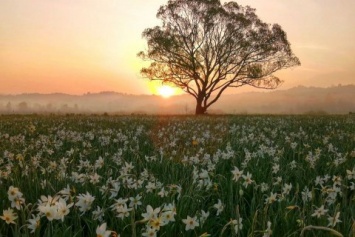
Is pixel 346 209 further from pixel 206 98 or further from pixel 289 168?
pixel 206 98

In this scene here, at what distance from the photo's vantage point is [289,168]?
6.38 meters

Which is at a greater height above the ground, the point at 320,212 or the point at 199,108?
the point at 199,108

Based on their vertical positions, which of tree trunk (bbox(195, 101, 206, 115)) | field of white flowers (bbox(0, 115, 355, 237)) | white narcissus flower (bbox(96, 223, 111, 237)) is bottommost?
field of white flowers (bbox(0, 115, 355, 237))

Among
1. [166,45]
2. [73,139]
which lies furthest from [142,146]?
[166,45]

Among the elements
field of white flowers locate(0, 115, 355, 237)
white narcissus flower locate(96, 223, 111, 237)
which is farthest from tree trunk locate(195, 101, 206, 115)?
white narcissus flower locate(96, 223, 111, 237)

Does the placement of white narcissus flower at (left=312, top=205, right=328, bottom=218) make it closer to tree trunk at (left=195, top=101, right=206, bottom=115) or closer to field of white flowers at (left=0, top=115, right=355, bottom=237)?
field of white flowers at (left=0, top=115, right=355, bottom=237)

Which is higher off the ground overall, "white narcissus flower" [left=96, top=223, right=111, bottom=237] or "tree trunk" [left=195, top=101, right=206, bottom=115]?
"tree trunk" [left=195, top=101, right=206, bottom=115]

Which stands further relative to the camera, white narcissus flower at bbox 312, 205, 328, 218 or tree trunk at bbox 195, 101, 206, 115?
tree trunk at bbox 195, 101, 206, 115

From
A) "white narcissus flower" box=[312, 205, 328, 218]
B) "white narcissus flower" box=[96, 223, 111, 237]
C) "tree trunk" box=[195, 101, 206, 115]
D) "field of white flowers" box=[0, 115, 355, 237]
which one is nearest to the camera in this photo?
"white narcissus flower" box=[96, 223, 111, 237]

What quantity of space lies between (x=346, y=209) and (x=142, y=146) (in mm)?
6052

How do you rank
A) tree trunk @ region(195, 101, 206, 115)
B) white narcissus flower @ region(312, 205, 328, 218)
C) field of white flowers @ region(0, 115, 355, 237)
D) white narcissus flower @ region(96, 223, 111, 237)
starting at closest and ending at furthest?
white narcissus flower @ region(96, 223, 111, 237)
field of white flowers @ region(0, 115, 355, 237)
white narcissus flower @ region(312, 205, 328, 218)
tree trunk @ region(195, 101, 206, 115)

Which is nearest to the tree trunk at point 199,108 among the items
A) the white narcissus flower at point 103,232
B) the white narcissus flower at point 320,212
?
the white narcissus flower at point 320,212

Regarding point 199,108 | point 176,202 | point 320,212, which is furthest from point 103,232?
point 199,108

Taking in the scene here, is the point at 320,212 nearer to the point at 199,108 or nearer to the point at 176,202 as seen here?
the point at 176,202
